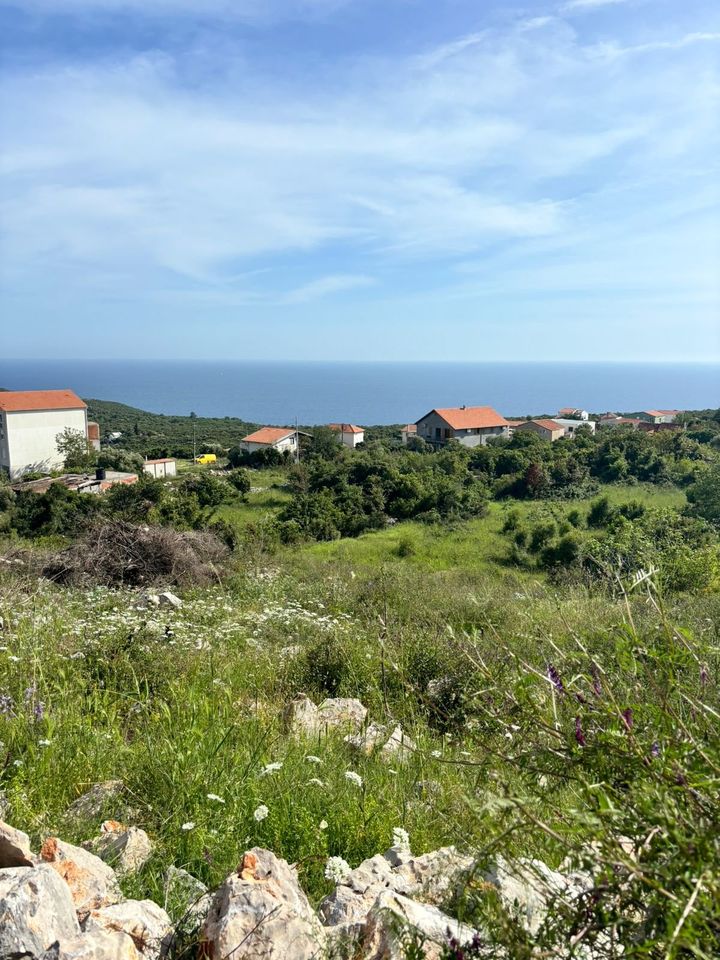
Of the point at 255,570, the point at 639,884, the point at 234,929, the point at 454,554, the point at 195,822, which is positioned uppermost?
the point at 639,884

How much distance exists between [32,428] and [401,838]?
59.0m

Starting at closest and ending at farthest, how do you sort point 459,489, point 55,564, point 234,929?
point 234,929 < point 55,564 < point 459,489

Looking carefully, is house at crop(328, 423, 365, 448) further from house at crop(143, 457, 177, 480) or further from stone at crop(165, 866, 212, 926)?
stone at crop(165, 866, 212, 926)

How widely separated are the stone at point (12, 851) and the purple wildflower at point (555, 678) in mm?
1773

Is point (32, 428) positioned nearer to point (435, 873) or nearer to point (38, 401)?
point (38, 401)

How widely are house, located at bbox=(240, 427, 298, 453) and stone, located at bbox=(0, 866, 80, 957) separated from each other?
4458cm

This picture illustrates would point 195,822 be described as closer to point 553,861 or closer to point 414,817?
point 414,817

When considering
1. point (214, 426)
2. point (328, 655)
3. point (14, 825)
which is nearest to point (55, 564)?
point (328, 655)

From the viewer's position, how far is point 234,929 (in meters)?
1.70

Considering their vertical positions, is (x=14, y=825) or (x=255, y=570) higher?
(x=14, y=825)

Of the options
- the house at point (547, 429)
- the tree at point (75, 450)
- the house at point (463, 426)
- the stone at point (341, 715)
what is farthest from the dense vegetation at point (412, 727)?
the tree at point (75, 450)

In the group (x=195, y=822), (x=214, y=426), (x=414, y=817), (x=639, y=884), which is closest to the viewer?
(x=639, y=884)

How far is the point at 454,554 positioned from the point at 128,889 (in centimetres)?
1791

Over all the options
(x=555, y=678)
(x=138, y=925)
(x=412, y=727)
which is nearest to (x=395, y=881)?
(x=138, y=925)
